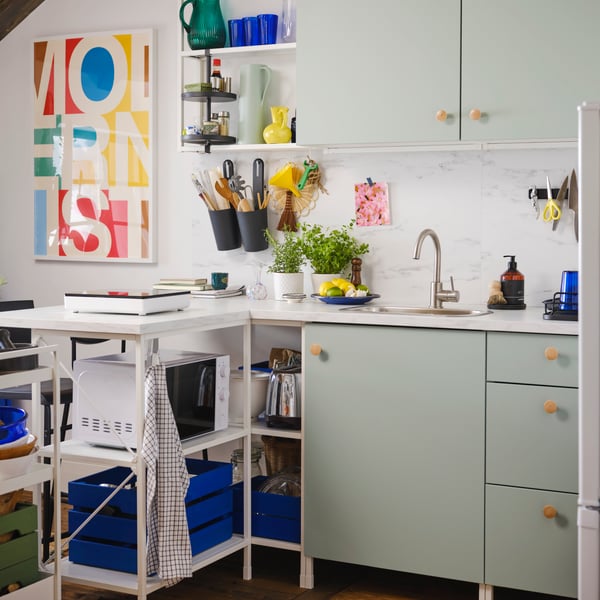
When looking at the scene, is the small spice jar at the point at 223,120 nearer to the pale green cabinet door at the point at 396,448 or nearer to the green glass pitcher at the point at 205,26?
the green glass pitcher at the point at 205,26

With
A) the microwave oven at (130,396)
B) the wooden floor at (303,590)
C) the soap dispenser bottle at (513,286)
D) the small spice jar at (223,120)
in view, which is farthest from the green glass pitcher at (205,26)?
the wooden floor at (303,590)

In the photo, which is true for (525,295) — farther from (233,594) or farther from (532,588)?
(233,594)

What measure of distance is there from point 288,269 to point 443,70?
3.03ft

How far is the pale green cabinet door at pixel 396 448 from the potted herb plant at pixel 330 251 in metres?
0.47

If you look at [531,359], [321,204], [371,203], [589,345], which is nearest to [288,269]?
[321,204]

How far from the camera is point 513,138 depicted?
10.0ft

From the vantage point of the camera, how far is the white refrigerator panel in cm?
174

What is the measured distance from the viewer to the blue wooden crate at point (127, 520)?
2.88m

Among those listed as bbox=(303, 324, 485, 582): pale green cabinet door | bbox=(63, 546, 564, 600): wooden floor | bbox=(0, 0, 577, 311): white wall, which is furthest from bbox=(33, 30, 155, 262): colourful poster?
bbox=(63, 546, 564, 600): wooden floor

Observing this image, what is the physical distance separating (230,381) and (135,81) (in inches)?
55.4

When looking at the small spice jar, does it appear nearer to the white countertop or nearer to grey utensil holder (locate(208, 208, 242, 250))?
grey utensil holder (locate(208, 208, 242, 250))

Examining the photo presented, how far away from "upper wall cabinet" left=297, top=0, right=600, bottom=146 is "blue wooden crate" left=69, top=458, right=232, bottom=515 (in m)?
1.17

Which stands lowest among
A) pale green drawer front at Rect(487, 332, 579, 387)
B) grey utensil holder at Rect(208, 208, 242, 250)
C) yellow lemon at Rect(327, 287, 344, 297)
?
pale green drawer front at Rect(487, 332, 579, 387)

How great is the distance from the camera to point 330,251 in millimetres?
3482
